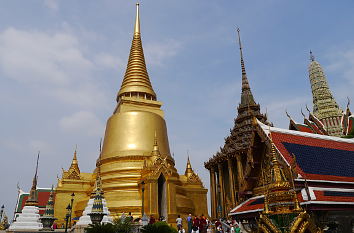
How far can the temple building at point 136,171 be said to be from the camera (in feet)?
64.8

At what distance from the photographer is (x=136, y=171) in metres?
21.6

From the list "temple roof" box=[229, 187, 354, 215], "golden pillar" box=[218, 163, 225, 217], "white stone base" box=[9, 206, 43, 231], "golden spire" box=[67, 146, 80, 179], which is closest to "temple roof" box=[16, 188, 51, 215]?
"golden spire" box=[67, 146, 80, 179]

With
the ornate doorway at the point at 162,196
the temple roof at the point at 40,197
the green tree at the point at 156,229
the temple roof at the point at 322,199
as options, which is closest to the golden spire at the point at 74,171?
the temple roof at the point at 40,197

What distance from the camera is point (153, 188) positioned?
63.8 feet

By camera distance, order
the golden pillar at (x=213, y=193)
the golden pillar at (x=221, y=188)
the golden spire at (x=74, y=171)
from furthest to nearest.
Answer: the golden pillar at (x=213, y=193) < the golden pillar at (x=221, y=188) < the golden spire at (x=74, y=171)

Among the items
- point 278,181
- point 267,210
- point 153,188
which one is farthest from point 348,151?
point 153,188

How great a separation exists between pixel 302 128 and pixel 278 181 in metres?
19.6

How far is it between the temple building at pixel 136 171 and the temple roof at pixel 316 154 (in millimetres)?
11362

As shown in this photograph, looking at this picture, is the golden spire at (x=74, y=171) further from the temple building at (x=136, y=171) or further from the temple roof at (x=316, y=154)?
the temple roof at (x=316, y=154)

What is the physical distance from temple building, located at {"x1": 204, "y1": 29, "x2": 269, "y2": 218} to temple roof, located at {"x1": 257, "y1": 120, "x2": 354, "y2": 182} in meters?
16.1

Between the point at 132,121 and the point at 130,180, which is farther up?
the point at 132,121

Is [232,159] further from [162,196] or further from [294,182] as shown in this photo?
[294,182]

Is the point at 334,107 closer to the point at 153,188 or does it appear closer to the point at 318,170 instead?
the point at 153,188

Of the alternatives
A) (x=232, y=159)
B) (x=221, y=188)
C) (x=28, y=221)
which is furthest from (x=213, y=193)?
Result: (x=28, y=221)
